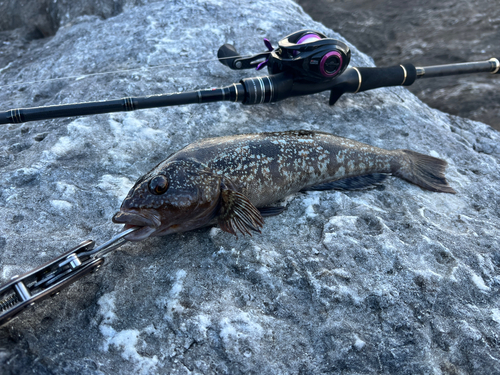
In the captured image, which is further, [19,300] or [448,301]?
[448,301]

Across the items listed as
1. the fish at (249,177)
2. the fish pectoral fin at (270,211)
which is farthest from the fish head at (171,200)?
the fish pectoral fin at (270,211)

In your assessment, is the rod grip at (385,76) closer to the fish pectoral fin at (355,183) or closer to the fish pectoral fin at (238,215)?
the fish pectoral fin at (355,183)

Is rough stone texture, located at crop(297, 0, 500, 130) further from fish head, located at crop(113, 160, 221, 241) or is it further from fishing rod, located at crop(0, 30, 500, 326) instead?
fish head, located at crop(113, 160, 221, 241)

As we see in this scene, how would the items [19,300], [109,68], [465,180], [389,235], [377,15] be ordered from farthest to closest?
[377,15] → [109,68] → [465,180] → [389,235] → [19,300]

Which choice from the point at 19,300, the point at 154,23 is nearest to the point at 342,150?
the point at 19,300

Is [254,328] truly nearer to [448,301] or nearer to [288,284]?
[288,284]

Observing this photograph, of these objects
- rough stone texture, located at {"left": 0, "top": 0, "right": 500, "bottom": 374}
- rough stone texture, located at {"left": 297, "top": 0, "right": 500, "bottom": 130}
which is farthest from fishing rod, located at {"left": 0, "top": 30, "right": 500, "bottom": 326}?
rough stone texture, located at {"left": 297, "top": 0, "right": 500, "bottom": 130}
